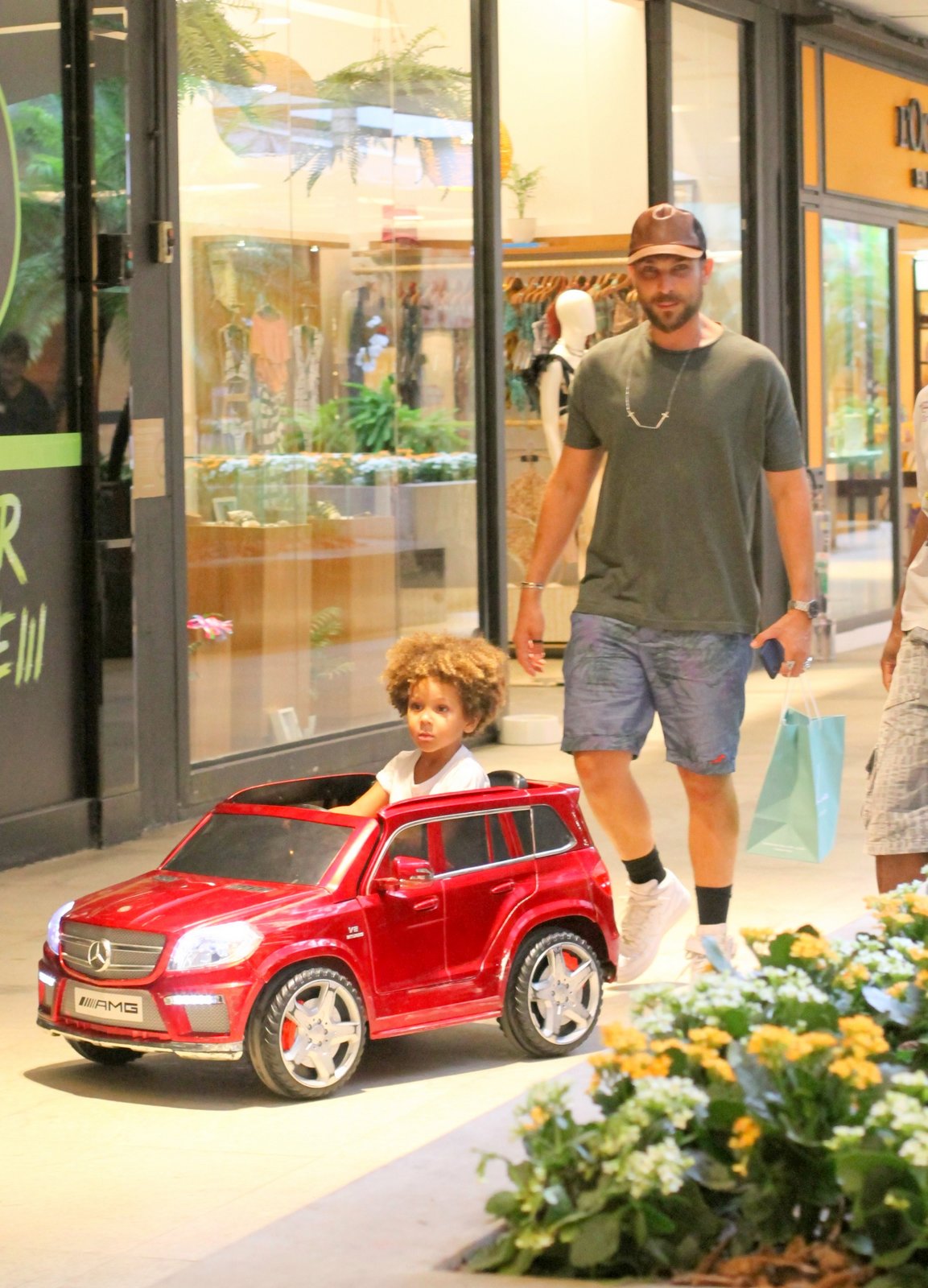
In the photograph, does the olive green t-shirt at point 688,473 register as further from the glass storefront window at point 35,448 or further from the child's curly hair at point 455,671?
the glass storefront window at point 35,448

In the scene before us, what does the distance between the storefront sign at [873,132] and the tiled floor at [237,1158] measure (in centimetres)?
1022

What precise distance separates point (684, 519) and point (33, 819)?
330 cm

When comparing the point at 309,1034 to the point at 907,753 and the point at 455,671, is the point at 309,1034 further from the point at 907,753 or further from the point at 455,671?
the point at 907,753

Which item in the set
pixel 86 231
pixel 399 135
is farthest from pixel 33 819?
pixel 399 135

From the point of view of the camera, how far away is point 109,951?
4957 mm

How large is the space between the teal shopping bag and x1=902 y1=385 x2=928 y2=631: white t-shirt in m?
0.58

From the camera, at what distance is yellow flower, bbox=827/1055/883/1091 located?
316 centimetres

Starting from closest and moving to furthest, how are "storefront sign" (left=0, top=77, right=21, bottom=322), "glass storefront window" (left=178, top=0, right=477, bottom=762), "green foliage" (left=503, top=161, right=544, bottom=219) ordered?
"storefront sign" (left=0, top=77, right=21, bottom=322) < "glass storefront window" (left=178, top=0, right=477, bottom=762) < "green foliage" (left=503, top=161, right=544, bottom=219)

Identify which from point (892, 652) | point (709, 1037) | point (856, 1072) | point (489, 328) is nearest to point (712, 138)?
point (489, 328)

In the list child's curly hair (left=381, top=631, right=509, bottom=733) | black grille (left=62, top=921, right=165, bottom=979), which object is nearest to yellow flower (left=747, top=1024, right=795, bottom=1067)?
black grille (left=62, top=921, right=165, bottom=979)

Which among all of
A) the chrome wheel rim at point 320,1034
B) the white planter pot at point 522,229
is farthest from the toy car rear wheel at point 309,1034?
the white planter pot at point 522,229

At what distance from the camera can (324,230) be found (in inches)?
384

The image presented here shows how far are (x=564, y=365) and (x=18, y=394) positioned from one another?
234 inches

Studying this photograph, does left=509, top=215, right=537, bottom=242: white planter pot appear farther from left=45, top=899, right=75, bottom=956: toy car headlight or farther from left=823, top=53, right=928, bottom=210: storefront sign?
A: left=45, top=899, right=75, bottom=956: toy car headlight
